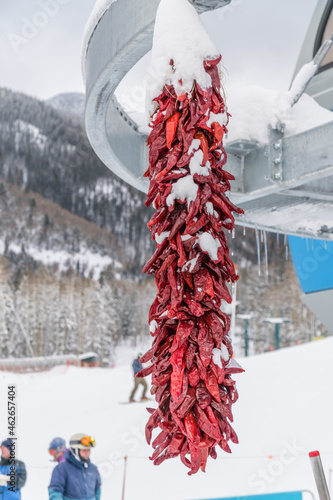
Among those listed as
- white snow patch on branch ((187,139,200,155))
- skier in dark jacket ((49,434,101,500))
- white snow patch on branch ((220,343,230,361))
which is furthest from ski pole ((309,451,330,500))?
skier in dark jacket ((49,434,101,500))

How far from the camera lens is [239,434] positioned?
11562 mm

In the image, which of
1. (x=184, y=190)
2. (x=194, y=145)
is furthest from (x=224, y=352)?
(x=194, y=145)

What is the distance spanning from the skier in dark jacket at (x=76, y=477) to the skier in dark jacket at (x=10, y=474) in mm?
405

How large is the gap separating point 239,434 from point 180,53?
35.5ft

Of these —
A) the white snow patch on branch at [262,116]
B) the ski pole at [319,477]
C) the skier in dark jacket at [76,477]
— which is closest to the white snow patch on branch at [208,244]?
the ski pole at [319,477]

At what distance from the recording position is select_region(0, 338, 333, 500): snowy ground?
369 inches

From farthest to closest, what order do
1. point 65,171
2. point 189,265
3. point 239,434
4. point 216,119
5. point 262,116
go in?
point 65,171
point 239,434
point 262,116
point 216,119
point 189,265

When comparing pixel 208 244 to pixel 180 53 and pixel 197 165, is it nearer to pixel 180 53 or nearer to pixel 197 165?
pixel 197 165

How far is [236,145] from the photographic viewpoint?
13.8 feet

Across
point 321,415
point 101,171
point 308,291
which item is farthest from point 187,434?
point 101,171

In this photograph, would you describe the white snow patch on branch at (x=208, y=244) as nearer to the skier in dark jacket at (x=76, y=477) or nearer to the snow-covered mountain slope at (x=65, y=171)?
the skier in dark jacket at (x=76, y=477)

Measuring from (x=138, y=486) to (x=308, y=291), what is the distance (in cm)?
461

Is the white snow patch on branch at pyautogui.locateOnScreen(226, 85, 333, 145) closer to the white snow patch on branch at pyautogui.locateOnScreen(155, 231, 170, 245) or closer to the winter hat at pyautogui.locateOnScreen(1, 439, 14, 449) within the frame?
the white snow patch on branch at pyautogui.locateOnScreen(155, 231, 170, 245)

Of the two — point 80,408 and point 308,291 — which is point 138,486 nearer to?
point 308,291
